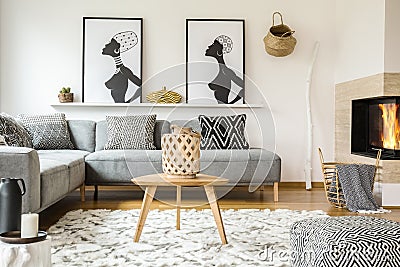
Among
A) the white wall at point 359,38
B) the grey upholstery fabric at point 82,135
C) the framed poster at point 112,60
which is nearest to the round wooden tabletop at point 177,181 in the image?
the white wall at point 359,38

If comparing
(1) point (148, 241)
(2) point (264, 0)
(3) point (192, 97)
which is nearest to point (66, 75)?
(3) point (192, 97)

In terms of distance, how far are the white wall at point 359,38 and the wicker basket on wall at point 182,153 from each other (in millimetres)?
2170

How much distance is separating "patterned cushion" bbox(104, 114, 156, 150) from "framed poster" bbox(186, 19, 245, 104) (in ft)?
2.25

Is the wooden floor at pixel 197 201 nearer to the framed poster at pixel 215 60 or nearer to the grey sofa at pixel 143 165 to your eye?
the grey sofa at pixel 143 165

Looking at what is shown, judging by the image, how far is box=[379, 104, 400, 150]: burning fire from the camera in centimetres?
500

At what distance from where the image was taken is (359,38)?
18.2 ft

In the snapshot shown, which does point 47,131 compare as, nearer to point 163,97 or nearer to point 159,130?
point 159,130

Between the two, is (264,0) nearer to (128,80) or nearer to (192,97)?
(192,97)

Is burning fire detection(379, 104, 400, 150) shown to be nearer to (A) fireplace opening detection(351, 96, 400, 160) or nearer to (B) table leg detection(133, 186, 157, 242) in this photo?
(A) fireplace opening detection(351, 96, 400, 160)

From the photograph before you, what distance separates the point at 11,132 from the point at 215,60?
2457 mm

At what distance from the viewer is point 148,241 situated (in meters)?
3.49

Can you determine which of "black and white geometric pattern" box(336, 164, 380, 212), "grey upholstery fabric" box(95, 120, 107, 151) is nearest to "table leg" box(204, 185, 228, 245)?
"black and white geometric pattern" box(336, 164, 380, 212)

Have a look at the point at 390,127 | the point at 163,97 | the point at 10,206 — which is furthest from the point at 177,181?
the point at 163,97

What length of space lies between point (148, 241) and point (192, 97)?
298cm
